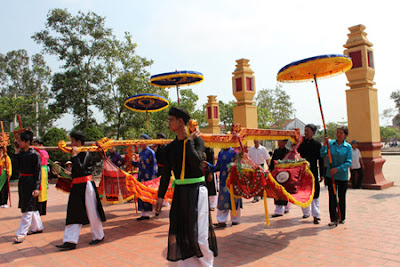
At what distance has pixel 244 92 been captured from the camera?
12133 millimetres

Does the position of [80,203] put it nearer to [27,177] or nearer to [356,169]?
[27,177]

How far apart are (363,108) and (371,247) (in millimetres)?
→ 6389

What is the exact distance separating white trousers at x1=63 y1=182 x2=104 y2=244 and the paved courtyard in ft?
0.59

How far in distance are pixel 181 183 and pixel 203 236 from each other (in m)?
0.57

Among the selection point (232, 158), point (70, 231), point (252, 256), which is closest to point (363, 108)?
point (232, 158)

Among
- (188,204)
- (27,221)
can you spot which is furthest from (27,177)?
(188,204)

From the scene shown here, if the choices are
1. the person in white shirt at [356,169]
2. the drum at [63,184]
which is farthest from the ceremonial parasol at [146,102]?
the person in white shirt at [356,169]

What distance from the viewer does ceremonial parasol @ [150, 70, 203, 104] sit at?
24.6 feet

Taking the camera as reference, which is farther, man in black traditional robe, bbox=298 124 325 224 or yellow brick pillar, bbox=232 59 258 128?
yellow brick pillar, bbox=232 59 258 128

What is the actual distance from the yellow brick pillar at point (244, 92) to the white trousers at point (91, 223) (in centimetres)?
820

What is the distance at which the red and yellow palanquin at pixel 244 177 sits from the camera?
4367mm

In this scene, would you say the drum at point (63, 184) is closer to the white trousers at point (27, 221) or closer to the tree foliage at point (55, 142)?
the white trousers at point (27, 221)

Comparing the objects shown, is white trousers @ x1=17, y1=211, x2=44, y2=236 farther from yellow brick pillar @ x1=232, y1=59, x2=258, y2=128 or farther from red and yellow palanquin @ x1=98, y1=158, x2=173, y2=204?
yellow brick pillar @ x1=232, y1=59, x2=258, y2=128

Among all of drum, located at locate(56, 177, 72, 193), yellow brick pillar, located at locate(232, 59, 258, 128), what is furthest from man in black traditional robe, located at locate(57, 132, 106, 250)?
yellow brick pillar, located at locate(232, 59, 258, 128)
